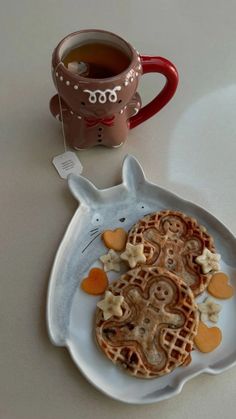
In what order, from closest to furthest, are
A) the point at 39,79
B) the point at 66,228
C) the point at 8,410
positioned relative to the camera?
the point at 8,410 → the point at 66,228 → the point at 39,79

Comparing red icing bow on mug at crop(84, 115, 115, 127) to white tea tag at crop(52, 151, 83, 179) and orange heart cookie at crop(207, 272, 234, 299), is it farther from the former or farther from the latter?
orange heart cookie at crop(207, 272, 234, 299)

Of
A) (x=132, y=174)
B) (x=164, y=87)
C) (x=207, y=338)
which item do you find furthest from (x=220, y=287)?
(x=164, y=87)

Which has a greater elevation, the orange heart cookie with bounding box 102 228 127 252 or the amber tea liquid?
the amber tea liquid

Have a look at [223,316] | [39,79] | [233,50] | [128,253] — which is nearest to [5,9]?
[39,79]

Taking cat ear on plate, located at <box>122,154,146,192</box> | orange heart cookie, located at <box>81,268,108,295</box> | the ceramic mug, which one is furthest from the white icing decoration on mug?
orange heart cookie, located at <box>81,268,108,295</box>

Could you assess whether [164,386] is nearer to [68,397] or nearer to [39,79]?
[68,397]

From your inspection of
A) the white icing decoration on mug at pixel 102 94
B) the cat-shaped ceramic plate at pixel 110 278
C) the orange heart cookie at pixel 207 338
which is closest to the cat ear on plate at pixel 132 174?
the cat-shaped ceramic plate at pixel 110 278

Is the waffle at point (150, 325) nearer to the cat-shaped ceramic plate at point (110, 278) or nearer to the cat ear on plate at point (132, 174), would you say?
the cat-shaped ceramic plate at point (110, 278)
